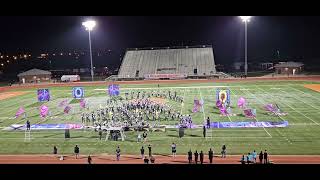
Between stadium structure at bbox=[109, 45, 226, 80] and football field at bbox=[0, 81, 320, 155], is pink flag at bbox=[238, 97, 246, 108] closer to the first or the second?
football field at bbox=[0, 81, 320, 155]

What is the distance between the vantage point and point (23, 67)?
68438 millimetres

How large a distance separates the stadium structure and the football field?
1644 cm

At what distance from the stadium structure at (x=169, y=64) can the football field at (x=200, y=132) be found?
1644 centimetres

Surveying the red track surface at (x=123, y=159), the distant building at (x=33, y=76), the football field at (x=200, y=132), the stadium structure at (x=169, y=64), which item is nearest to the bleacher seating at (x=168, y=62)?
the stadium structure at (x=169, y=64)

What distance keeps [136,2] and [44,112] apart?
71.8 ft

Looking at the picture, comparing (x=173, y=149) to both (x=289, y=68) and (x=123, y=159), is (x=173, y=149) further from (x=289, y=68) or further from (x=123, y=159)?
(x=289, y=68)

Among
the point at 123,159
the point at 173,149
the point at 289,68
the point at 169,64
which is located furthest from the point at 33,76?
the point at 173,149

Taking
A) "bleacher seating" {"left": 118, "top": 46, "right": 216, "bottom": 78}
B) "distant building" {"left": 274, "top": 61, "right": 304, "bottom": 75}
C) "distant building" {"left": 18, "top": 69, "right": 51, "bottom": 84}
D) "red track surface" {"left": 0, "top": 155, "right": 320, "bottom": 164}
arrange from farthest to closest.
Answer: "bleacher seating" {"left": 118, "top": 46, "right": 216, "bottom": 78}
"distant building" {"left": 18, "top": 69, "right": 51, "bottom": 84}
"distant building" {"left": 274, "top": 61, "right": 304, "bottom": 75}
"red track surface" {"left": 0, "top": 155, "right": 320, "bottom": 164}

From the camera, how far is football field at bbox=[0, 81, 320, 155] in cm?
1847

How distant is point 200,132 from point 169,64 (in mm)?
35910

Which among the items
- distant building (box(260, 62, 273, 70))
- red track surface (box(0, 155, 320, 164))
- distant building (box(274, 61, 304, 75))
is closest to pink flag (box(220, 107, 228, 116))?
red track surface (box(0, 155, 320, 164))

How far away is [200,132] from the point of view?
2127cm

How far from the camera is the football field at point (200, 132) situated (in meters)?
18.5
